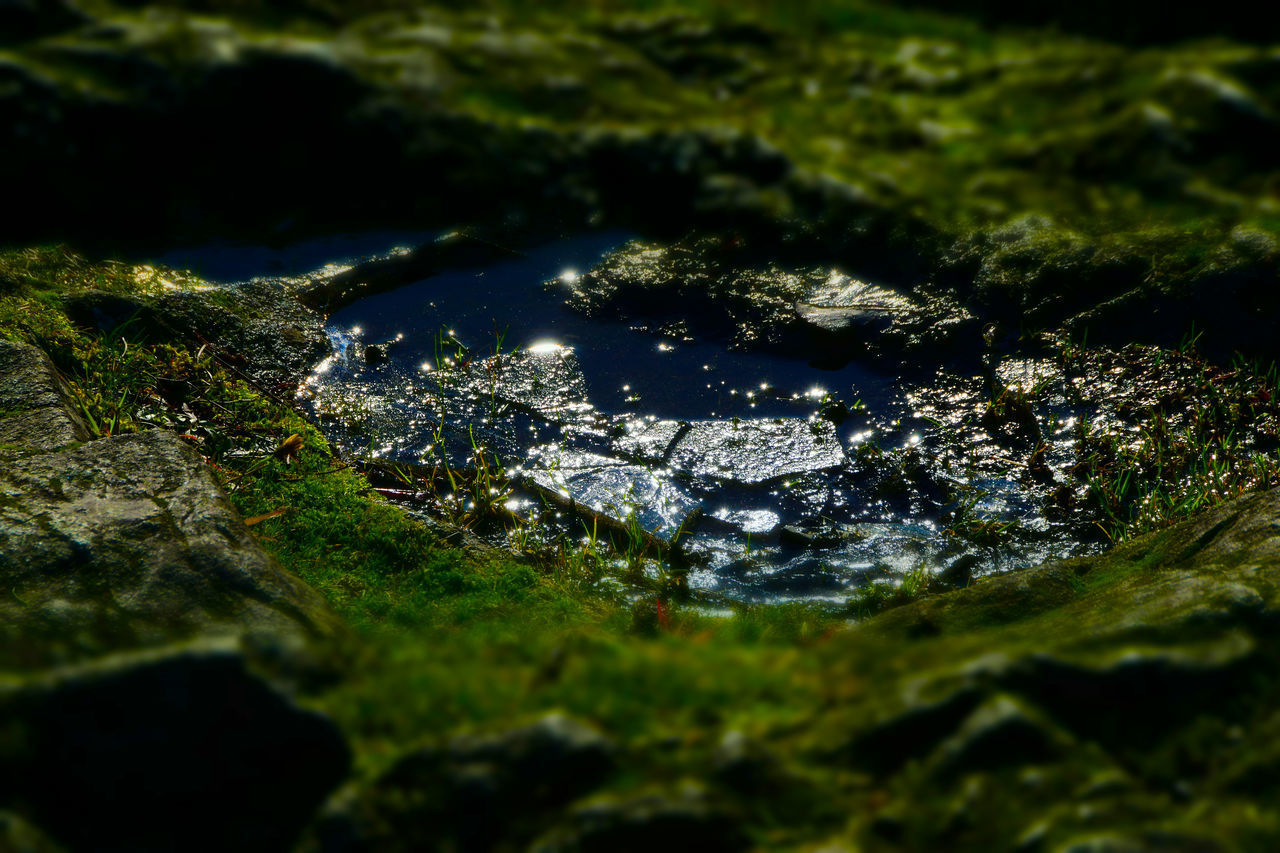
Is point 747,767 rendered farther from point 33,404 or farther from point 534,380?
point 534,380

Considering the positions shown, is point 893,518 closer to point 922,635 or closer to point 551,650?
point 922,635

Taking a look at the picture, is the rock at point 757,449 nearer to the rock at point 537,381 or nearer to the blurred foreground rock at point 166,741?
the rock at point 537,381

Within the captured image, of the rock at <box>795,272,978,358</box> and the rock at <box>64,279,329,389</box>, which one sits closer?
the rock at <box>64,279,329,389</box>

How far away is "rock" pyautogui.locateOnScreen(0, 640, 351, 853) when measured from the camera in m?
0.81

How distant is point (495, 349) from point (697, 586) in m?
2.21

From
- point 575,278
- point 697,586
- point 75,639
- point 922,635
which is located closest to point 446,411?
point 575,278

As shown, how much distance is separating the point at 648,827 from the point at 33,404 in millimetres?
3535

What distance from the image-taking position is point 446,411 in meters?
4.89

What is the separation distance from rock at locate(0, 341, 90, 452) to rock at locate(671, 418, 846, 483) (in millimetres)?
2780

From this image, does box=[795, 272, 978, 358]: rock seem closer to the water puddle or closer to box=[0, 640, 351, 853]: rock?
the water puddle

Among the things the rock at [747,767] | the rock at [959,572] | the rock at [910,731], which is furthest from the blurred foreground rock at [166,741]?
the rock at [959,572]

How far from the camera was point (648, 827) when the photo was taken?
83 centimetres

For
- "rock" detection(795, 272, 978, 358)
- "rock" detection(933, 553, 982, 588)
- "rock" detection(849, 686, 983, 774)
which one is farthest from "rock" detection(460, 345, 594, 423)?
"rock" detection(849, 686, 983, 774)

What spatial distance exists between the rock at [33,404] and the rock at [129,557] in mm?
241
